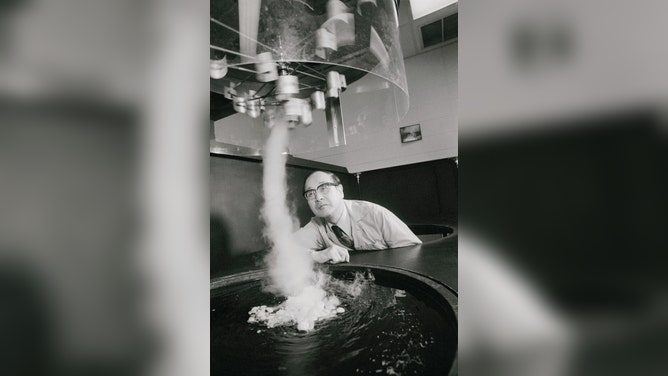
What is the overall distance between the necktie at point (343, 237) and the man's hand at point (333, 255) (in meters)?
0.08

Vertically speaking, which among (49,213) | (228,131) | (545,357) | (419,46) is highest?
(419,46)

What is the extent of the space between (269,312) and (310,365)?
0.20m

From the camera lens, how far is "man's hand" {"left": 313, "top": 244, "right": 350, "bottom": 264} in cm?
83

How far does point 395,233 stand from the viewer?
0.89 meters

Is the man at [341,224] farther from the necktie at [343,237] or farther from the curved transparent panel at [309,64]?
the curved transparent panel at [309,64]

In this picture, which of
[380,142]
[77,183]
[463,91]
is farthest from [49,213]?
[380,142]

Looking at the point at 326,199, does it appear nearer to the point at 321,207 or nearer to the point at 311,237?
the point at 321,207

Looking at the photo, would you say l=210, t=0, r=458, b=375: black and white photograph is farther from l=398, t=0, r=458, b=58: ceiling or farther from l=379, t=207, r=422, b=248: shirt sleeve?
l=398, t=0, r=458, b=58: ceiling

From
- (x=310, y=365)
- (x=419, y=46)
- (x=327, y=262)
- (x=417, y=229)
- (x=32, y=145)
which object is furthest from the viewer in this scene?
(x=419, y=46)

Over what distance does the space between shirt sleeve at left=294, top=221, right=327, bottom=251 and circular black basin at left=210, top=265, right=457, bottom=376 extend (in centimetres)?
30

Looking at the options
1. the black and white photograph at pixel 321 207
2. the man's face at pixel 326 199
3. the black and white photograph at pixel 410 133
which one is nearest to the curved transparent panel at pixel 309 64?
the black and white photograph at pixel 321 207

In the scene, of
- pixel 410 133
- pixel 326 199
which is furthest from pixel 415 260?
pixel 410 133

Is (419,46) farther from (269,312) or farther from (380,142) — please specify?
(269,312)

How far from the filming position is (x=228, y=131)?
93cm
